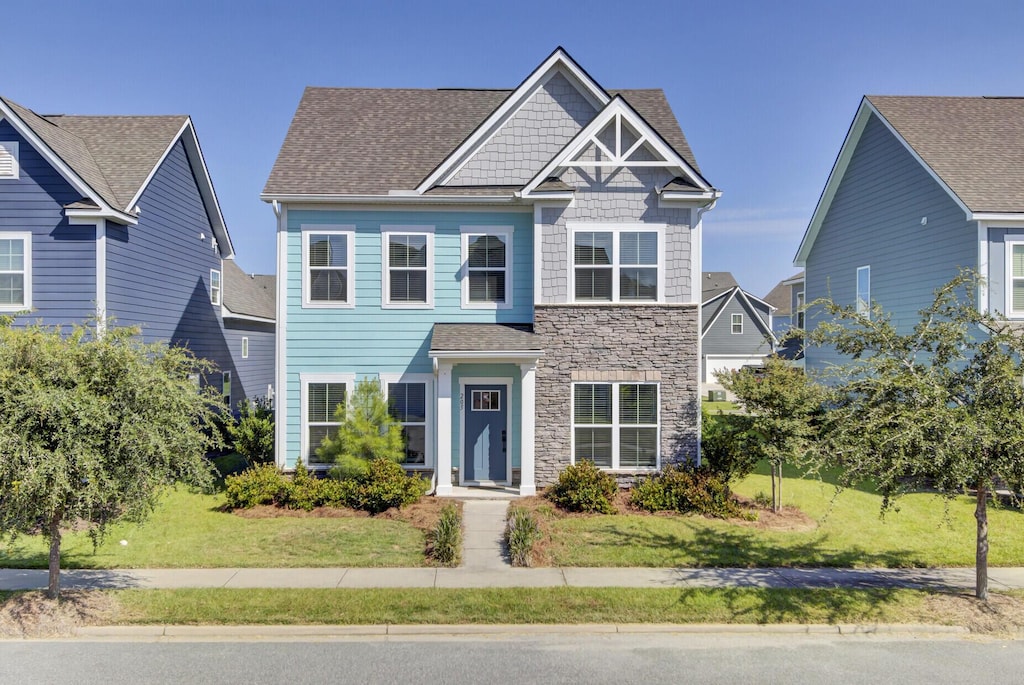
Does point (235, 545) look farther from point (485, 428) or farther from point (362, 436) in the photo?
point (485, 428)

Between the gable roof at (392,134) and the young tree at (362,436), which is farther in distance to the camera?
the gable roof at (392,134)

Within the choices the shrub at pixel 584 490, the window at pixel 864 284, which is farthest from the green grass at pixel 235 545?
the window at pixel 864 284

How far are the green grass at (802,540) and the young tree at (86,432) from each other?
6079 mm

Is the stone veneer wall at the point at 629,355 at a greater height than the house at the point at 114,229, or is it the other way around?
the house at the point at 114,229

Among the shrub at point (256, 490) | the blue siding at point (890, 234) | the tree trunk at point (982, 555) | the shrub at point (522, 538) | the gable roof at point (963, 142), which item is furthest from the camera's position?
the blue siding at point (890, 234)

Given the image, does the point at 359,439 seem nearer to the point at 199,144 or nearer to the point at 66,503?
the point at 66,503

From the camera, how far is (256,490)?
13.2 metres

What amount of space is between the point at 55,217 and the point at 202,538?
893 cm

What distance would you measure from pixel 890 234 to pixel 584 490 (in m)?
12.8

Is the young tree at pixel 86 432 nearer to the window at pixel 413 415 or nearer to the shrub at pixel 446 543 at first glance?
the shrub at pixel 446 543

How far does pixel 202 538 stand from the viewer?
11.1 metres

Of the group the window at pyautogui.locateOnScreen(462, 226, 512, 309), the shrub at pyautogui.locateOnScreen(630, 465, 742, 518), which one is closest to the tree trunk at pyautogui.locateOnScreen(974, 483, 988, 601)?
the shrub at pyautogui.locateOnScreen(630, 465, 742, 518)

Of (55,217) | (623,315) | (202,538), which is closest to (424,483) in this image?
(202,538)

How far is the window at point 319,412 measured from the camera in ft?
48.6
